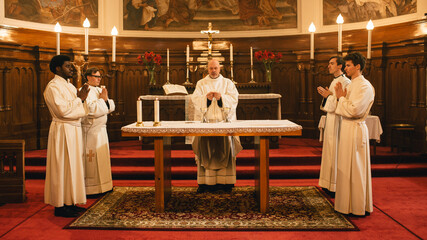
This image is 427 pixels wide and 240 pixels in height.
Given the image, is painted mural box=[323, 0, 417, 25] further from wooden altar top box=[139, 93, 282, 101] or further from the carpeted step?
the carpeted step

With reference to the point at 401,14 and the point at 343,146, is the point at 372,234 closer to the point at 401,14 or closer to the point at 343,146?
the point at 343,146

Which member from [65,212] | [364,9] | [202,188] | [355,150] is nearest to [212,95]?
[202,188]

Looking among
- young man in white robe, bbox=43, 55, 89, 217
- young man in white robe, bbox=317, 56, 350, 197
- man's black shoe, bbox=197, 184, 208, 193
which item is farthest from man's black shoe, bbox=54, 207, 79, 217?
young man in white robe, bbox=317, 56, 350, 197

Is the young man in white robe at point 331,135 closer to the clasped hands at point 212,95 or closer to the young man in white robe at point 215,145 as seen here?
the young man in white robe at point 215,145

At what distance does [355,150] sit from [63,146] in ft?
11.7

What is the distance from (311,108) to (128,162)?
5302 millimetres

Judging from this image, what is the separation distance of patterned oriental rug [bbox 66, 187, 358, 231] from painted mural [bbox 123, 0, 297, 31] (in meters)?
6.03

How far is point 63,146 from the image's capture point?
4.89 meters

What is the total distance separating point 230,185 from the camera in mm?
6230

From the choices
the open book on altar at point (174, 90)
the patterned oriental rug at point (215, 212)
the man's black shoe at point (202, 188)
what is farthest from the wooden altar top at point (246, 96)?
the man's black shoe at point (202, 188)

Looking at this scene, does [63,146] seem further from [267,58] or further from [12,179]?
[267,58]

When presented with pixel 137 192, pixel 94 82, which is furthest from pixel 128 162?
pixel 94 82

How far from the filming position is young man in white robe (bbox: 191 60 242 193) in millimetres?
5906

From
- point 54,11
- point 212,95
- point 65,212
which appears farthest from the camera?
point 54,11
